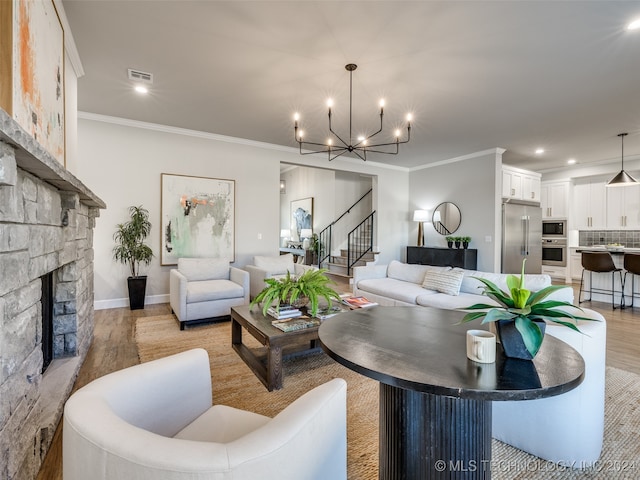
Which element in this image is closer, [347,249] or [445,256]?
[445,256]

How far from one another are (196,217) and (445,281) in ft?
12.6

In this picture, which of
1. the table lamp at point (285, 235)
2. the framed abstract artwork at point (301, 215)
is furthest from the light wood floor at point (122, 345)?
the table lamp at point (285, 235)

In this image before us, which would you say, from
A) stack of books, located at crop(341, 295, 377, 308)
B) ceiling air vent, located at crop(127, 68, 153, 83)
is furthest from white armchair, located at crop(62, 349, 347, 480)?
ceiling air vent, located at crop(127, 68, 153, 83)

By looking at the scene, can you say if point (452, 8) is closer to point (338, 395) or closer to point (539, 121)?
point (338, 395)

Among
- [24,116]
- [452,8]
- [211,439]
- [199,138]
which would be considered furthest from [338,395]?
A: [199,138]

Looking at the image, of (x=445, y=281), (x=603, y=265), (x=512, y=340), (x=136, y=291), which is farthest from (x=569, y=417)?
(x=136, y=291)

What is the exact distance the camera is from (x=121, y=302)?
464 centimetres

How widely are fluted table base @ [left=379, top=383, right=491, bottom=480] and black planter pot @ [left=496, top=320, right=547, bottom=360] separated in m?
0.21

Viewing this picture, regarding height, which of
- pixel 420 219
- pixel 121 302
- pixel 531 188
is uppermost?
pixel 531 188

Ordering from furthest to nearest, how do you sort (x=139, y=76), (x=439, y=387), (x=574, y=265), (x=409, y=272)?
(x=574, y=265), (x=409, y=272), (x=139, y=76), (x=439, y=387)

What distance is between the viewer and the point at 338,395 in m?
0.98

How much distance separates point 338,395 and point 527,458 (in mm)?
1399

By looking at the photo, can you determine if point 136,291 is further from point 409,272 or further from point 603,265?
point 603,265

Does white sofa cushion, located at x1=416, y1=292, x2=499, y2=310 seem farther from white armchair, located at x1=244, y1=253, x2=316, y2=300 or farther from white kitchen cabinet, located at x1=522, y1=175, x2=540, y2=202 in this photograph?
white kitchen cabinet, located at x1=522, y1=175, x2=540, y2=202
